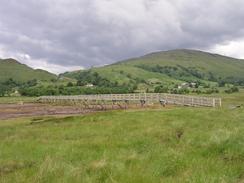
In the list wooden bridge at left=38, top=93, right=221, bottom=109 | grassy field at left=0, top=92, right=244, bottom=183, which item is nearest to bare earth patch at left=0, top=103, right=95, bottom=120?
wooden bridge at left=38, top=93, right=221, bottom=109

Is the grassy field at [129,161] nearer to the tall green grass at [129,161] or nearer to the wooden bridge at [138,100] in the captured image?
the tall green grass at [129,161]

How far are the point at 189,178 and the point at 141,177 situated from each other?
3.96ft

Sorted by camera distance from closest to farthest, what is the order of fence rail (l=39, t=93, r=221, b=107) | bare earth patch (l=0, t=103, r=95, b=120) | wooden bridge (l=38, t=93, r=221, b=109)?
fence rail (l=39, t=93, r=221, b=107), wooden bridge (l=38, t=93, r=221, b=109), bare earth patch (l=0, t=103, r=95, b=120)

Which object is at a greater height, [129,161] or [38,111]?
[129,161]

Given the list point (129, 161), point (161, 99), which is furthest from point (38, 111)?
point (129, 161)

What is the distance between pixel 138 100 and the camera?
65625mm

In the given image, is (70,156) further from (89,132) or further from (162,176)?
(89,132)

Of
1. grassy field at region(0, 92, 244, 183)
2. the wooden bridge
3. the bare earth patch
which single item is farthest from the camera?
the bare earth patch

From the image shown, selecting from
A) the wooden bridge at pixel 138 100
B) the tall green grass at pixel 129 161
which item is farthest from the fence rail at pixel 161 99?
the tall green grass at pixel 129 161

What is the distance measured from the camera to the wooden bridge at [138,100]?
52.2 meters

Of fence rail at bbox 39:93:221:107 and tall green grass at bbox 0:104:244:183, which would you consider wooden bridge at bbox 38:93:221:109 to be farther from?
tall green grass at bbox 0:104:244:183

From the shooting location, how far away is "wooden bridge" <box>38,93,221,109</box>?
171 ft

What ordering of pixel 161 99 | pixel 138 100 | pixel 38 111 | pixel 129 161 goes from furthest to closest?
pixel 138 100
pixel 38 111
pixel 161 99
pixel 129 161

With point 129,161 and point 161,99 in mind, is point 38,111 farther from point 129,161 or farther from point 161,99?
point 129,161
